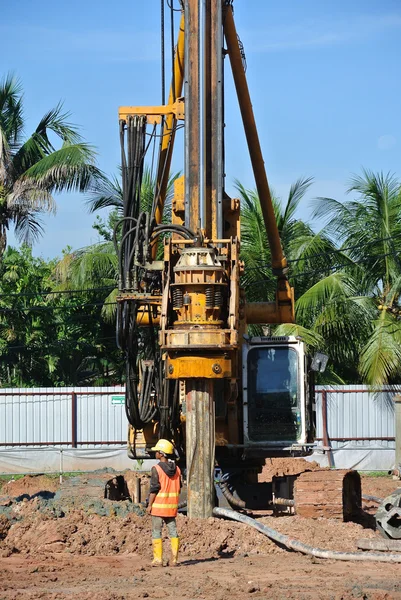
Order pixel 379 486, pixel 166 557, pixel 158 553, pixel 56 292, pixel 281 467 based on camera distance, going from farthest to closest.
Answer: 1. pixel 56 292
2. pixel 379 486
3. pixel 281 467
4. pixel 166 557
5. pixel 158 553

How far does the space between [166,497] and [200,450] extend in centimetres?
181

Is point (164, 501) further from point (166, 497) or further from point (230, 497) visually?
point (230, 497)

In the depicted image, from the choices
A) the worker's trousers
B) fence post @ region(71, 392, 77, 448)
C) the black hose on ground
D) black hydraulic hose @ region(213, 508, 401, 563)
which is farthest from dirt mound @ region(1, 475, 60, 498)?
the worker's trousers

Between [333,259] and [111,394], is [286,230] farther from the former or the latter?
[111,394]

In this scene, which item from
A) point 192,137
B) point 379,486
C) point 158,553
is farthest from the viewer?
point 379,486

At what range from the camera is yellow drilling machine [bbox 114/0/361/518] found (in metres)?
14.1

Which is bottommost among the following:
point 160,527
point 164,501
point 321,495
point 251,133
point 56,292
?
point 160,527

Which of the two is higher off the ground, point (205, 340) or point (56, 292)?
point (56, 292)

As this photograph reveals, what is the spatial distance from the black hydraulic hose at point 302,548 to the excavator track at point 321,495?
5.32 ft

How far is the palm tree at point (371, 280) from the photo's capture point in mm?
28797

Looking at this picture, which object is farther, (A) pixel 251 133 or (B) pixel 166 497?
(A) pixel 251 133

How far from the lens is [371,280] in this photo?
31328mm

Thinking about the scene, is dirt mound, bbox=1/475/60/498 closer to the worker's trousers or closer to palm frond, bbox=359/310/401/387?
the worker's trousers

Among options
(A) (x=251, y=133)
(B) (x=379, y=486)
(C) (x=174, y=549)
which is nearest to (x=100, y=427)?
(B) (x=379, y=486)
